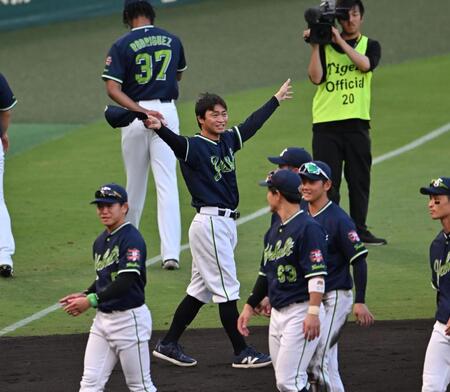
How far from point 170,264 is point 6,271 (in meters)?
1.42

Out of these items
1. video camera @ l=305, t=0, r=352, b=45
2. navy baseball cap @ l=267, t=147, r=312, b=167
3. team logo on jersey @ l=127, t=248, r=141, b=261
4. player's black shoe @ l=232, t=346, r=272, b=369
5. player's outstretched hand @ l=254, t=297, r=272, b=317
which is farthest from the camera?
video camera @ l=305, t=0, r=352, b=45

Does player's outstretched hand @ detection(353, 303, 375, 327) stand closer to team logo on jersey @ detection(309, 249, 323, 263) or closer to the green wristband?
team logo on jersey @ detection(309, 249, 323, 263)

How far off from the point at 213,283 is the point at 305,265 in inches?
66.0

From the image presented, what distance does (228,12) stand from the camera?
84.4 ft

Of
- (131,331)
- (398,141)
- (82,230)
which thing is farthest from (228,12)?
(131,331)

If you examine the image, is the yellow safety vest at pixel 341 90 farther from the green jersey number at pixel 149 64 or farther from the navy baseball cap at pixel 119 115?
the navy baseball cap at pixel 119 115

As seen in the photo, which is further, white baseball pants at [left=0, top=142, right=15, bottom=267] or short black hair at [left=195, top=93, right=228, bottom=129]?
white baseball pants at [left=0, top=142, right=15, bottom=267]

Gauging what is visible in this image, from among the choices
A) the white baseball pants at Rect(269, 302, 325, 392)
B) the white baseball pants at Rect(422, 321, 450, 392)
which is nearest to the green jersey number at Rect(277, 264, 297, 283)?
the white baseball pants at Rect(269, 302, 325, 392)

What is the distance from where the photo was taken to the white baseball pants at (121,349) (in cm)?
792

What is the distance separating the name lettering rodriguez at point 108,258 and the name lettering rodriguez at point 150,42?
3884mm

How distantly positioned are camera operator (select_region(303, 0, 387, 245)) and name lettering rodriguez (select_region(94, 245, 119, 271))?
476 cm

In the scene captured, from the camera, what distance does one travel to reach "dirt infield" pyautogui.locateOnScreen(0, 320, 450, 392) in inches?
347

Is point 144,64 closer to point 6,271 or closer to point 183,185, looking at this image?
point 6,271

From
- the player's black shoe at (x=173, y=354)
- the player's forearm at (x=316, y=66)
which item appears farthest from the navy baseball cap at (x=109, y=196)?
the player's forearm at (x=316, y=66)
